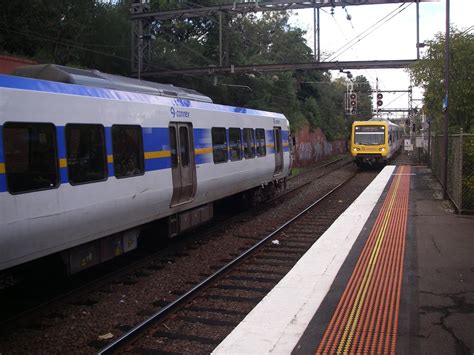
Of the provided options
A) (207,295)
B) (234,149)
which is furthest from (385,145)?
(207,295)

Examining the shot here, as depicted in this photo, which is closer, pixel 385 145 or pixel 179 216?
pixel 179 216

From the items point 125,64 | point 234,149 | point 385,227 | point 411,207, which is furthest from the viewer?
point 125,64

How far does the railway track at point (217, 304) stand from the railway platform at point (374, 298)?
335 mm

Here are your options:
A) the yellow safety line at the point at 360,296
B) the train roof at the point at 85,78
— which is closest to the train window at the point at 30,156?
the train roof at the point at 85,78

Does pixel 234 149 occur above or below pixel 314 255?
above

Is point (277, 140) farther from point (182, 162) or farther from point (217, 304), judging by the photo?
point (217, 304)

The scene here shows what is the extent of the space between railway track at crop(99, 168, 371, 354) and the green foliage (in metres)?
9.94

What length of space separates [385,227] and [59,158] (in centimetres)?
771

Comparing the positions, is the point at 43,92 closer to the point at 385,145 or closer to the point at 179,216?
the point at 179,216

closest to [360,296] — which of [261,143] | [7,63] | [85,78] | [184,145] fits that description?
[184,145]

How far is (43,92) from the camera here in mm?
6090

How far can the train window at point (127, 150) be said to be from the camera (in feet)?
25.1

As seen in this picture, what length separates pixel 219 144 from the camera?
11.9 metres

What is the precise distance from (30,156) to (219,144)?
6320 millimetres
